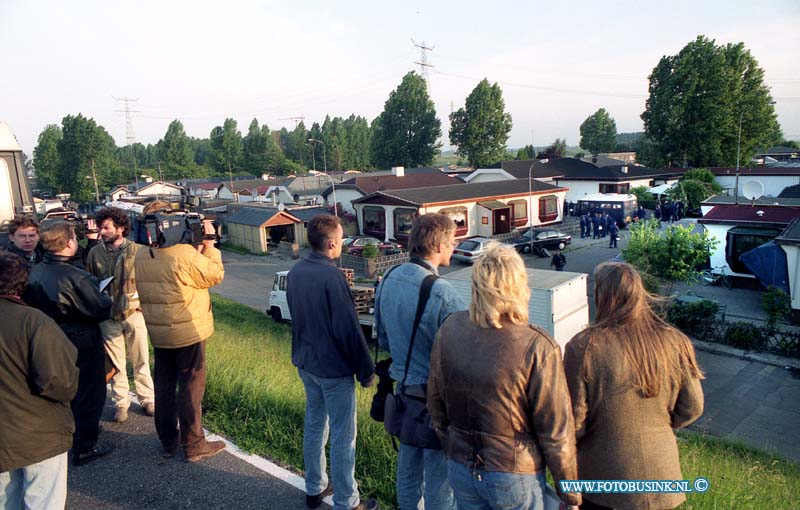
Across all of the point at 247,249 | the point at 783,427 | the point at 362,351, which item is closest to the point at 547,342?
the point at 362,351

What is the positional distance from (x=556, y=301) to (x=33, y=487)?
10168mm

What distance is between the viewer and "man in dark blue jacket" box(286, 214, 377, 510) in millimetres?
3707

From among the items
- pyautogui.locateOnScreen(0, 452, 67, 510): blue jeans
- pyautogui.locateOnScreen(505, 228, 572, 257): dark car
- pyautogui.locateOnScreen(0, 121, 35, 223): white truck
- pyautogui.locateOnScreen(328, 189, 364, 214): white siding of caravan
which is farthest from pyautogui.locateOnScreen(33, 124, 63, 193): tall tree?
pyautogui.locateOnScreen(0, 452, 67, 510): blue jeans

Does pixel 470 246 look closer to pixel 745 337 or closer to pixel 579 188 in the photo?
pixel 745 337

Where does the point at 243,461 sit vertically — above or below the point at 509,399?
below

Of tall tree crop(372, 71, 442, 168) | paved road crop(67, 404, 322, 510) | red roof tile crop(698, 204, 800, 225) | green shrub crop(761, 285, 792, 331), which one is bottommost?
green shrub crop(761, 285, 792, 331)

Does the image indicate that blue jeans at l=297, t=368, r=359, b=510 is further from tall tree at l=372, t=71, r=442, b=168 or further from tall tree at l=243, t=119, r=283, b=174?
tall tree at l=243, t=119, r=283, b=174

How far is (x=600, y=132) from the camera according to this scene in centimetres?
9838

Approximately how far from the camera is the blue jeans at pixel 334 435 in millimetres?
3686

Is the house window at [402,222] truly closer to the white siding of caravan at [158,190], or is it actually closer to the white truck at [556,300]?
the white truck at [556,300]

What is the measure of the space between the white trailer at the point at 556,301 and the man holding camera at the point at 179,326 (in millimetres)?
7154

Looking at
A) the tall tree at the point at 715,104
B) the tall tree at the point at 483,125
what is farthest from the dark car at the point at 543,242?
the tall tree at the point at 483,125

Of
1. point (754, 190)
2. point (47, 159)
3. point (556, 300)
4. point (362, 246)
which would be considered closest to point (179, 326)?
point (556, 300)

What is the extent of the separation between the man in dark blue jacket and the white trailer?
7380 mm
